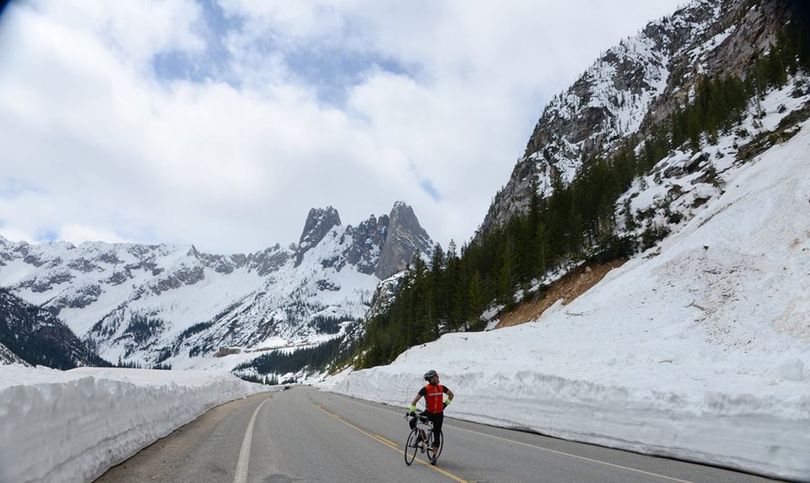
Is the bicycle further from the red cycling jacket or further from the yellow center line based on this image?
the red cycling jacket

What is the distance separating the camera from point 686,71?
12825 cm

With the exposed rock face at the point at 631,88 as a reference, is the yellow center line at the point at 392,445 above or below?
below

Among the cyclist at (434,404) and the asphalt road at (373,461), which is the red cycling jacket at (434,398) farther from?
the asphalt road at (373,461)

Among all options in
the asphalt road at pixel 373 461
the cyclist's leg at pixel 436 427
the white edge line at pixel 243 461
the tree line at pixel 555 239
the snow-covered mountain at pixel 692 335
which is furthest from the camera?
the tree line at pixel 555 239

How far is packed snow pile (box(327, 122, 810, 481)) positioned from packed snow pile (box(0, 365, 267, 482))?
39.6 ft

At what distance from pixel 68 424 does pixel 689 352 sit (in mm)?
23708

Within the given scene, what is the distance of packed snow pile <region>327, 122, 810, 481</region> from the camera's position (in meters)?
11.0

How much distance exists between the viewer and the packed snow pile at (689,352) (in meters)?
11.0

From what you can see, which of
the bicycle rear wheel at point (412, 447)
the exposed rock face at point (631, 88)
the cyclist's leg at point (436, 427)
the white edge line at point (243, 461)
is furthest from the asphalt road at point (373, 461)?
the exposed rock face at point (631, 88)

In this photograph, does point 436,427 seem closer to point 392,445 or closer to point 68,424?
point 392,445

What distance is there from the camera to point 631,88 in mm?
171125

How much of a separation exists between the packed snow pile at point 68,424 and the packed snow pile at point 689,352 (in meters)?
12.1

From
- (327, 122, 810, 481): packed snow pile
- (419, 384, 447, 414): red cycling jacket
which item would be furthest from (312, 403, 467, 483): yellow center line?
(327, 122, 810, 481): packed snow pile

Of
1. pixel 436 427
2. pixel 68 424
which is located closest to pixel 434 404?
pixel 436 427
